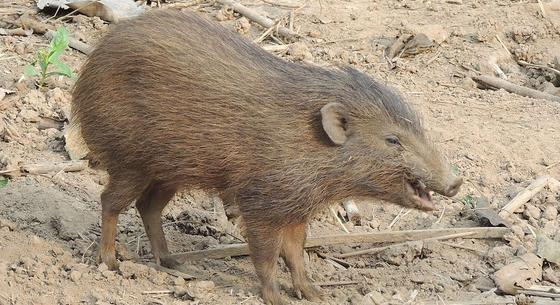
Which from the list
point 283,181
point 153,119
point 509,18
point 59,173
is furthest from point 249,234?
point 509,18

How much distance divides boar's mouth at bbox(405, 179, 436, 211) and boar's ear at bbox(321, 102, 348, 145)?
1.47 ft

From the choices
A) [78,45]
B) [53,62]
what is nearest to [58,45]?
[53,62]

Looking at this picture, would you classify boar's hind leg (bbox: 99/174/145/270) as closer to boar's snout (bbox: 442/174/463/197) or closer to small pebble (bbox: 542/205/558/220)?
boar's snout (bbox: 442/174/463/197)

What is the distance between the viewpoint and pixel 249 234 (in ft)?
19.1

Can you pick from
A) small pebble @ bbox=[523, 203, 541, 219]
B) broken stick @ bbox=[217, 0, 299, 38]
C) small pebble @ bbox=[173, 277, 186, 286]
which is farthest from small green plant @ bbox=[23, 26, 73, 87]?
small pebble @ bbox=[523, 203, 541, 219]

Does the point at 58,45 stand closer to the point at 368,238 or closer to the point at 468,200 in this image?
the point at 368,238

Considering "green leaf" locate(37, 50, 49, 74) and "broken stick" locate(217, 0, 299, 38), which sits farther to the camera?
"broken stick" locate(217, 0, 299, 38)

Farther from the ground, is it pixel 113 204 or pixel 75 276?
pixel 113 204

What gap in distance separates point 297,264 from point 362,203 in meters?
1.25

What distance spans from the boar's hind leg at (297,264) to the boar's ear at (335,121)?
709 millimetres

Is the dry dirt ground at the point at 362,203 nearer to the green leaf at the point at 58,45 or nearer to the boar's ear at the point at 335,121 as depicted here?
the green leaf at the point at 58,45

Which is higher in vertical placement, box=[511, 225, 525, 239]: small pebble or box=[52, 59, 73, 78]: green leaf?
box=[52, 59, 73, 78]: green leaf

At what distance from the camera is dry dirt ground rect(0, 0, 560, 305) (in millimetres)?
5977

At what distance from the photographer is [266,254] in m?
5.87
